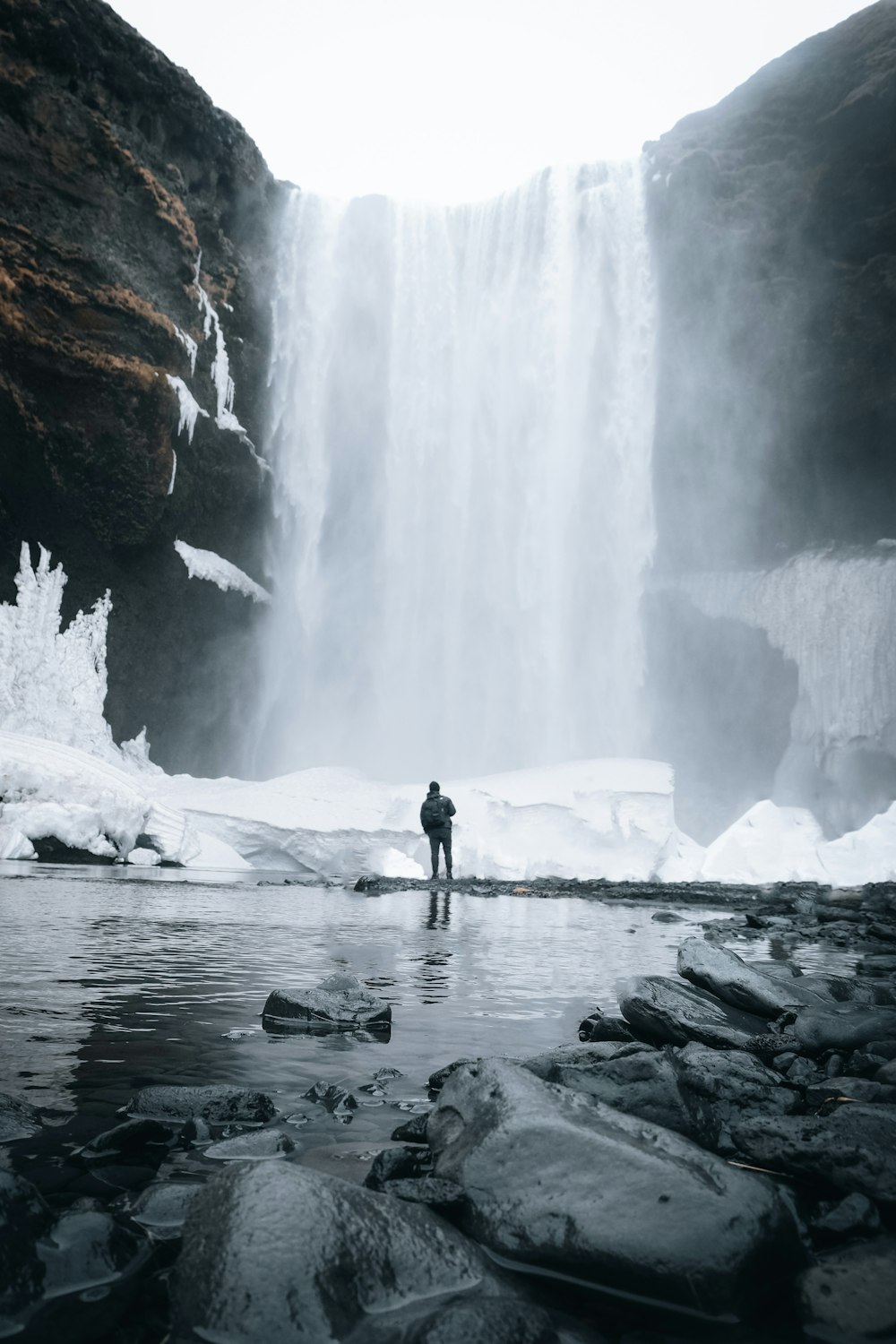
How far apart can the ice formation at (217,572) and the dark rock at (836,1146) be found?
83.0ft

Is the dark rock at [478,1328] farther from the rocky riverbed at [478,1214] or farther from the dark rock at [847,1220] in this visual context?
the dark rock at [847,1220]

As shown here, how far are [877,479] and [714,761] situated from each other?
11599 mm

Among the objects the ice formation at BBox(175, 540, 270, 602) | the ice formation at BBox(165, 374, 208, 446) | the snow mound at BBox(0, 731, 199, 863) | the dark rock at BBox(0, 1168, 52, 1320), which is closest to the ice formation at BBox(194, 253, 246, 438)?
the ice formation at BBox(165, 374, 208, 446)

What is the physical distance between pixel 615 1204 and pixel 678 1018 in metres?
1.77

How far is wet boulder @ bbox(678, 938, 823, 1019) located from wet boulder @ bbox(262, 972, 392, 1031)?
1.71 m

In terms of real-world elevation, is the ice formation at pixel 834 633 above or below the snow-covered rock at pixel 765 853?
above

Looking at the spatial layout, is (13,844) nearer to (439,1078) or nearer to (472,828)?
(472,828)

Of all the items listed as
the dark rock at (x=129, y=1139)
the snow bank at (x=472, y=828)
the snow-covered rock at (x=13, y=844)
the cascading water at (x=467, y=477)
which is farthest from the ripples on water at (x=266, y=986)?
the cascading water at (x=467, y=477)

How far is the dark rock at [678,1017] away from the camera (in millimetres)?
3270

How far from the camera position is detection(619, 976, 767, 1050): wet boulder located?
10.7 feet

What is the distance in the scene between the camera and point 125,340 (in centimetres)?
2233

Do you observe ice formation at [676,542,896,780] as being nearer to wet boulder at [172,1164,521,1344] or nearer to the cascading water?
the cascading water

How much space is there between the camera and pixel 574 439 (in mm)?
30016

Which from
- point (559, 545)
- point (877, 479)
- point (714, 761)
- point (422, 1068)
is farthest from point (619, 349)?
point (422, 1068)
